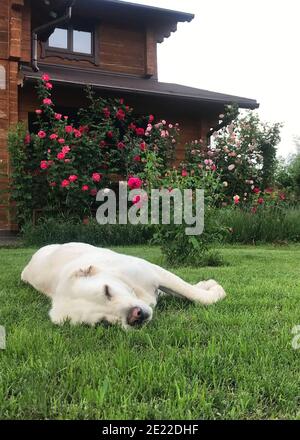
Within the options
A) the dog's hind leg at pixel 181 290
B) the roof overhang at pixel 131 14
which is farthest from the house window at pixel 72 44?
the dog's hind leg at pixel 181 290

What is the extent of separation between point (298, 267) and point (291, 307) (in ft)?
7.89

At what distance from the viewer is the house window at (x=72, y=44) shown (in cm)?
1307

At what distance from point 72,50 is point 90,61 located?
0.56 metres

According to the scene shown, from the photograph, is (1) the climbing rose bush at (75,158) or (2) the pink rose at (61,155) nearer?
(2) the pink rose at (61,155)

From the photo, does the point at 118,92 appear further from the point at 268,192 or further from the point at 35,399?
the point at 35,399

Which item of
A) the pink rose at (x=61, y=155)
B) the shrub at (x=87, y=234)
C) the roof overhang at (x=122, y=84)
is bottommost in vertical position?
the shrub at (x=87, y=234)

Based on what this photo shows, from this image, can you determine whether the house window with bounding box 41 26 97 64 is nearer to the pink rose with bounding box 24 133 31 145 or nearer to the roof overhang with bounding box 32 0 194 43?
the roof overhang with bounding box 32 0 194 43

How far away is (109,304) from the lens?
2.64m

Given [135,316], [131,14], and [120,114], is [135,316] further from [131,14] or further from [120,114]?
[131,14]

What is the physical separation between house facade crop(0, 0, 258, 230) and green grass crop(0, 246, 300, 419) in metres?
7.79

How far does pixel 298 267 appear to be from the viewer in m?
5.36

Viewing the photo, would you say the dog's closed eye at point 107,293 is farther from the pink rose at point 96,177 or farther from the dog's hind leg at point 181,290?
the pink rose at point 96,177

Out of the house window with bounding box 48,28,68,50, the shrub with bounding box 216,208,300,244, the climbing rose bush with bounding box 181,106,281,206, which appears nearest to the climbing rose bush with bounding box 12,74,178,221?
the climbing rose bush with bounding box 181,106,281,206

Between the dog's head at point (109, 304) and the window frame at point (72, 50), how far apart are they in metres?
11.3
